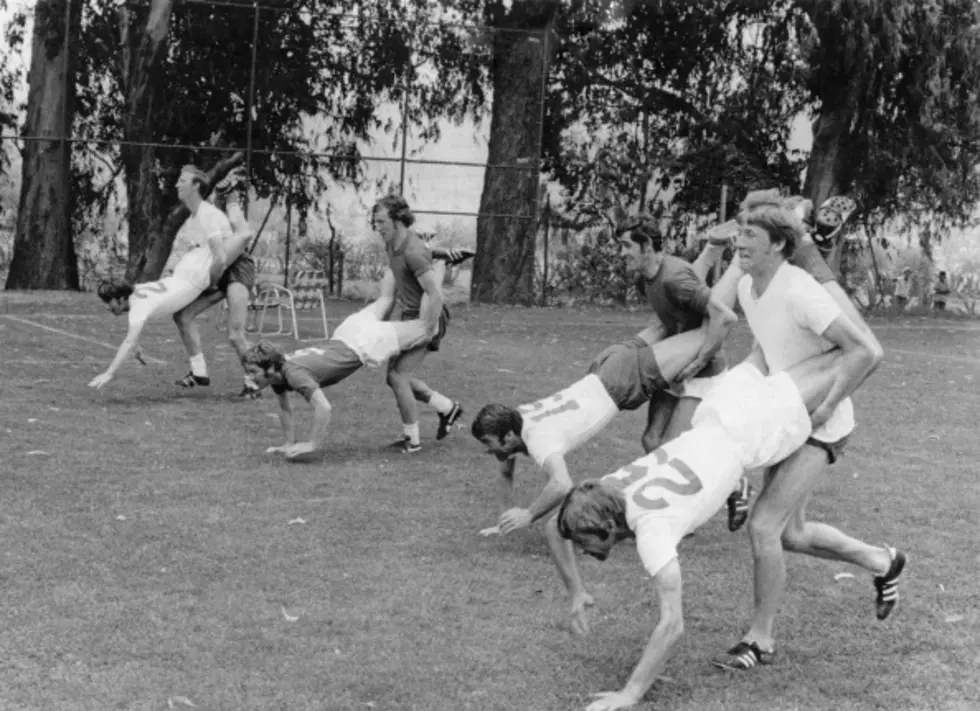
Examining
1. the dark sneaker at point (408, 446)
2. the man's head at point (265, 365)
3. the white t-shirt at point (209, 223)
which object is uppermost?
the white t-shirt at point (209, 223)

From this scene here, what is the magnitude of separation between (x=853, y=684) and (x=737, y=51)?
21.0 meters

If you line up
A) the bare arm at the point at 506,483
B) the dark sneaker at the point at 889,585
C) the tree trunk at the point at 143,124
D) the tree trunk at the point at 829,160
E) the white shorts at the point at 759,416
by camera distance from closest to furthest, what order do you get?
the white shorts at the point at 759,416 → the dark sneaker at the point at 889,585 → the bare arm at the point at 506,483 → the tree trunk at the point at 143,124 → the tree trunk at the point at 829,160

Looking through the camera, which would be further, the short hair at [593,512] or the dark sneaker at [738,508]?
the dark sneaker at [738,508]

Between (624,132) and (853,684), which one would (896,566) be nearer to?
(853,684)

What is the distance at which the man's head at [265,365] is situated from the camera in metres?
9.87

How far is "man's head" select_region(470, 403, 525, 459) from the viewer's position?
7.30 meters

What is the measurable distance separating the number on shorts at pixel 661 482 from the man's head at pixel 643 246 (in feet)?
8.49

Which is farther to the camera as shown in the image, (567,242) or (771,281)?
(567,242)

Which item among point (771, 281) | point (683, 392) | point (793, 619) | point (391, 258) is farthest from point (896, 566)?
point (391, 258)

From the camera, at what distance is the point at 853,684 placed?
572cm

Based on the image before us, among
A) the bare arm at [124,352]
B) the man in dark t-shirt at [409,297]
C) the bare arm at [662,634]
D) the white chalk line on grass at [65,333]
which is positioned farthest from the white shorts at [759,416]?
the white chalk line on grass at [65,333]

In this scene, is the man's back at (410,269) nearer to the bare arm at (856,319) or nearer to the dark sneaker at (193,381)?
the dark sneaker at (193,381)

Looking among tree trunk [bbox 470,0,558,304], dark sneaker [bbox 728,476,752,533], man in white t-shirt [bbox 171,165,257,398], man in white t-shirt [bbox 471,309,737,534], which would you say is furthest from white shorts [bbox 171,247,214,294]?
tree trunk [bbox 470,0,558,304]

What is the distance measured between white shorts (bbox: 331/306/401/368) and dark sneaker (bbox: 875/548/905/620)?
4.55 meters
